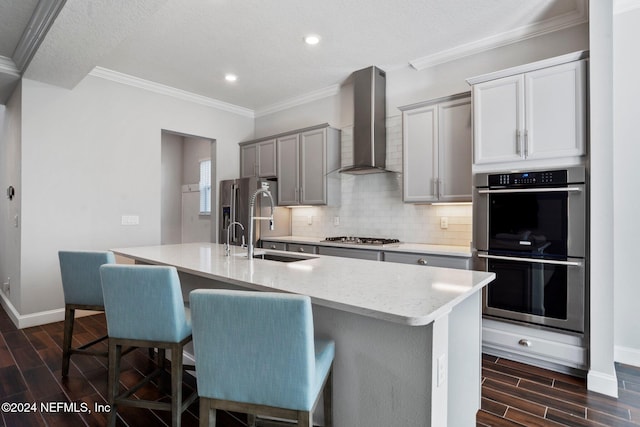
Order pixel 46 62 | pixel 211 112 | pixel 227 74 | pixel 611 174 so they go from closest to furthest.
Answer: pixel 611 174 → pixel 46 62 → pixel 227 74 → pixel 211 112

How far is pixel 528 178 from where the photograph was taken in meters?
2.60

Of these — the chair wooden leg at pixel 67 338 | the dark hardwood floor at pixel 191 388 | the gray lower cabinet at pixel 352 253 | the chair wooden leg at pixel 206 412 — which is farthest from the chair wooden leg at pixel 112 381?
the gray lower cabinet at pixel 352 253

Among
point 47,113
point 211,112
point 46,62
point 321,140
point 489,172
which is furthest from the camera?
point 211,112

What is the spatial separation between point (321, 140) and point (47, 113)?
10.0 feet

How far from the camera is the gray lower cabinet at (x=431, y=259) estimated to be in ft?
9.57

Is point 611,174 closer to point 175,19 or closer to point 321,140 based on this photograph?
point 321,140

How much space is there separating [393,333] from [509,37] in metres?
3.19

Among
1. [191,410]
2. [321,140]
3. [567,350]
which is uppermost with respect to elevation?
[321,140]

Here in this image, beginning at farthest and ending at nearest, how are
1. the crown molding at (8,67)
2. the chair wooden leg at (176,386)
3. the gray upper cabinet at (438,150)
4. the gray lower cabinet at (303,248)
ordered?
the gray lower cabinet at (303,248)
the crown molding at (8,67)
the gray upper cabinet at (438,150)
the chair wooden leg at (176,386)

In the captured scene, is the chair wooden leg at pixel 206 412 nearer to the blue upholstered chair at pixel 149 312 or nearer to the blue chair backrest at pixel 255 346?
the blue chair backrest at pixel 255 346

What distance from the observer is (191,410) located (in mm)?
2033

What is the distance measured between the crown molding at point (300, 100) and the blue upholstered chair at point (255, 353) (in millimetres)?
3980

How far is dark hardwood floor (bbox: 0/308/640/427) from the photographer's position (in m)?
1.94

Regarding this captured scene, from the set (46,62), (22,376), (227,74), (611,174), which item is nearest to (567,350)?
(611,174)
